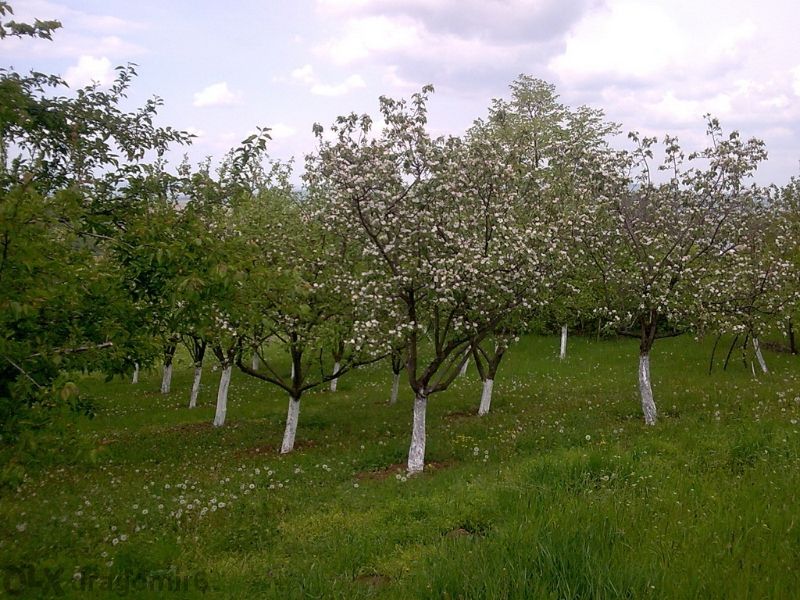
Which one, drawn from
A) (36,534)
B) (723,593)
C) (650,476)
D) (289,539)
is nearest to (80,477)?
(36,534)

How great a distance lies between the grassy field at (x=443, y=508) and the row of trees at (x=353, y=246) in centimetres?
156

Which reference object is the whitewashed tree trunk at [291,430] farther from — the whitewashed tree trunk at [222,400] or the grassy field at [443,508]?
the whitewashed tree trunk at [222,400]

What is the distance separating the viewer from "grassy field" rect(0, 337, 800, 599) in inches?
240

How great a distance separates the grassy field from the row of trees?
5.13 feet

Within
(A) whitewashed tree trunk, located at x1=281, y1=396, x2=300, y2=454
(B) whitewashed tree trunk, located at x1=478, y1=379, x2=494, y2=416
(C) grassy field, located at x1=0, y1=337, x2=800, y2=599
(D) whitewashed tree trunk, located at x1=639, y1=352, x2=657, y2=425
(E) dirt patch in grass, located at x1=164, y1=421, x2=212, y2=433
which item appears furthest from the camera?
(E) dirt patch in grass, located at x1=164, y1=421, x2=212, y2=433

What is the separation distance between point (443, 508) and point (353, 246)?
26.2 feet

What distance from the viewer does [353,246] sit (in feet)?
50.9

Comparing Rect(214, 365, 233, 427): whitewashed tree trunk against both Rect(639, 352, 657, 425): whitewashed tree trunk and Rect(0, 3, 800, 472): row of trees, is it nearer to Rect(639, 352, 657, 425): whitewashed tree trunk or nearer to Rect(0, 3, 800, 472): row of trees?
Rect(0, 3, 800, 472): row of trees

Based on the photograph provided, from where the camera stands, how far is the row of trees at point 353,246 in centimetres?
733

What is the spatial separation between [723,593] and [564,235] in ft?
35.1

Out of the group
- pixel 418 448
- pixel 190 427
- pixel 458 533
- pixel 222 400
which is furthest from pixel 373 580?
pixel 190 427

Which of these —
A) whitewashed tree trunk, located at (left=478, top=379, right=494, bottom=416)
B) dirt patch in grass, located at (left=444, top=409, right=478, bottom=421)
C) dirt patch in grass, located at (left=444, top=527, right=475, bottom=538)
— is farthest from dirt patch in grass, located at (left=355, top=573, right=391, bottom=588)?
whitewashed tree trunk, located at (left=478, top=379, right=494, bottom=416)

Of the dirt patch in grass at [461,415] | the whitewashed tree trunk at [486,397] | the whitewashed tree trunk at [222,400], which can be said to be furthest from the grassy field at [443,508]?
the whitewashed tree trunk at [222,400]

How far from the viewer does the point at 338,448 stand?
17234mm
